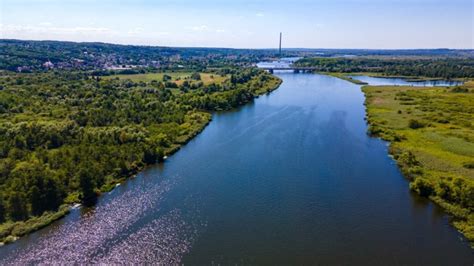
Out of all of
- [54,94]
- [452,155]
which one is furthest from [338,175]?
[54,94]

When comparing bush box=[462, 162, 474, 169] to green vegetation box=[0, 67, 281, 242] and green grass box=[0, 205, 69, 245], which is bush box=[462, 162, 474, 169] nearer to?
green vegetation box=[0, 67, 281, 242]

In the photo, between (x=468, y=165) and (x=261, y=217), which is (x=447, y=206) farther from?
(x=261, y=217)

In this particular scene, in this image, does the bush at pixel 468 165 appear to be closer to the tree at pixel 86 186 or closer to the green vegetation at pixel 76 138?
the green vegetation at pixel 76 138

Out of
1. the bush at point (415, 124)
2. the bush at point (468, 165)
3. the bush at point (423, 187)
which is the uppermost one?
the bush at point (415, 124)

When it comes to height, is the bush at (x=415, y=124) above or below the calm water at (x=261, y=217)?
above

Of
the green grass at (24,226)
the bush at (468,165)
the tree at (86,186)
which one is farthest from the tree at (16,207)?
the bush at (468,165)

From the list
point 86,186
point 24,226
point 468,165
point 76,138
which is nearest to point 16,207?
point 24,226

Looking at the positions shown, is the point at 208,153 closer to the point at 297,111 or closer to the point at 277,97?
the point at 297,111

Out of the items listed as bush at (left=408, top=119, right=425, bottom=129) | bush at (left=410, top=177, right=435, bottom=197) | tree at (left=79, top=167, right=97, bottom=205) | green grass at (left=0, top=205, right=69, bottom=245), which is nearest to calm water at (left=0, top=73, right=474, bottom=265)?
green grass at (left=0, top=205, right=69, bottom=245)
